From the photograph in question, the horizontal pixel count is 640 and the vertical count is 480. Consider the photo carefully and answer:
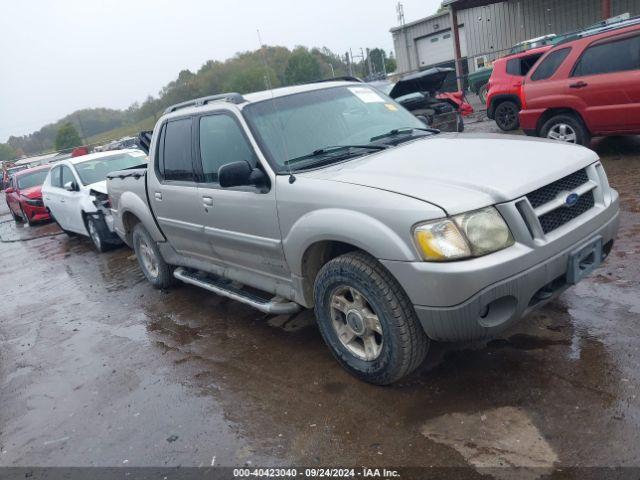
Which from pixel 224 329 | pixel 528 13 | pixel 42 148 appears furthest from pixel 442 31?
pixel 42 148

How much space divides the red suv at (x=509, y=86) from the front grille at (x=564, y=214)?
802 cm

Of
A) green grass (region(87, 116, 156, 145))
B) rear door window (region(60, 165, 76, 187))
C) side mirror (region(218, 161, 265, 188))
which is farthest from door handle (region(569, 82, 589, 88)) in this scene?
green grass (region(87, 116, 156, 145))

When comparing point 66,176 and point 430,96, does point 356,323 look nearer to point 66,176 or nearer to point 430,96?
point 430,96

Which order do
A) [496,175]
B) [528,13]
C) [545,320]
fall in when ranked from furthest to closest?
[528,13] → [545,320] → [496,175]

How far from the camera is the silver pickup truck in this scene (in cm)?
278

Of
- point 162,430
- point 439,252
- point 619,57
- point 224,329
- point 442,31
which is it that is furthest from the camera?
point 442,31

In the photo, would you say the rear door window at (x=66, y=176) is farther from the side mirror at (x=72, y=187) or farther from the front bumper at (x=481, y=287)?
the front bumper at (x=481, y=287)

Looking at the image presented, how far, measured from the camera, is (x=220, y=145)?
14.0ft

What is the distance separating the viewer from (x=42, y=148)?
289 ft

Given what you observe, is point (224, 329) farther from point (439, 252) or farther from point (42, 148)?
point (42, 148)

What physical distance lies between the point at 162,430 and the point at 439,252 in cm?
205

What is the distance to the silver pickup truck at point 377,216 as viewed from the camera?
2781 mm

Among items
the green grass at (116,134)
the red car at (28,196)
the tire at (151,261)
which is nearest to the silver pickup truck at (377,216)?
the tire at (151,261)

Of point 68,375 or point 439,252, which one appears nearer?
point 439,252
